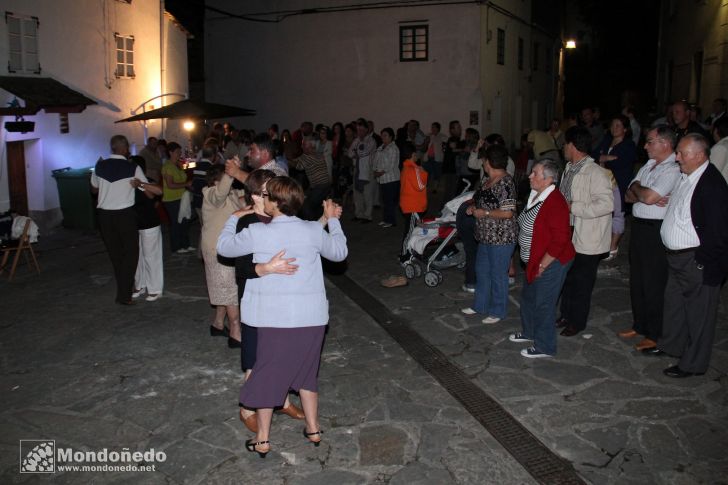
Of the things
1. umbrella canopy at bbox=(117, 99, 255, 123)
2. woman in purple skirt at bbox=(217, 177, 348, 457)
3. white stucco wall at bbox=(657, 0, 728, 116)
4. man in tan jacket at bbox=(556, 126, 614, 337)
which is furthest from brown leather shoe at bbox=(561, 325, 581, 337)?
white stucco wall at bbox=(657, 0, 728, 116)

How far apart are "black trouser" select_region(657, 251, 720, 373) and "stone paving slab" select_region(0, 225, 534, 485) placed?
2.14 meters

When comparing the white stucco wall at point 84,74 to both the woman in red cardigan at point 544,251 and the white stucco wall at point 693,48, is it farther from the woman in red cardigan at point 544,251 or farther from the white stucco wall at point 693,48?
the white stucco wall at point 693,48

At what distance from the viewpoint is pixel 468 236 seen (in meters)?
8.81

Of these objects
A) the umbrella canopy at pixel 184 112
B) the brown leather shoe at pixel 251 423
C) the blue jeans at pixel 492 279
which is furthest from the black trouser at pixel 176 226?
the brown leather shoe at pixel 251 423

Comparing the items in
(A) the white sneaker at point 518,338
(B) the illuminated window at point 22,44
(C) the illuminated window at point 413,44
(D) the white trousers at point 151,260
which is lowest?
(A) the white sneaker at point 518,338

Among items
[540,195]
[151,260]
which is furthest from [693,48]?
[151,260]

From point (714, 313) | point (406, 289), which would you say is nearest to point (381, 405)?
point (714, 313)

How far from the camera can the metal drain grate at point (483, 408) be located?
4.73 metres

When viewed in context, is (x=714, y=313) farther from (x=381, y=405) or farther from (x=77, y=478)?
(x=77, y=478)

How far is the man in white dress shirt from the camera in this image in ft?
20.6

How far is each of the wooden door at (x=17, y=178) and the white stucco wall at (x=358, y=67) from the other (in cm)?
1441

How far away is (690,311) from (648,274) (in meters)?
0.67

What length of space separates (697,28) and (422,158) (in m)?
10.2

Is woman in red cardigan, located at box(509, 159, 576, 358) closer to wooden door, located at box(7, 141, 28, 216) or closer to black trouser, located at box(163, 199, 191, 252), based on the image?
black trouser, located at box(163, 199, 191, 252)
